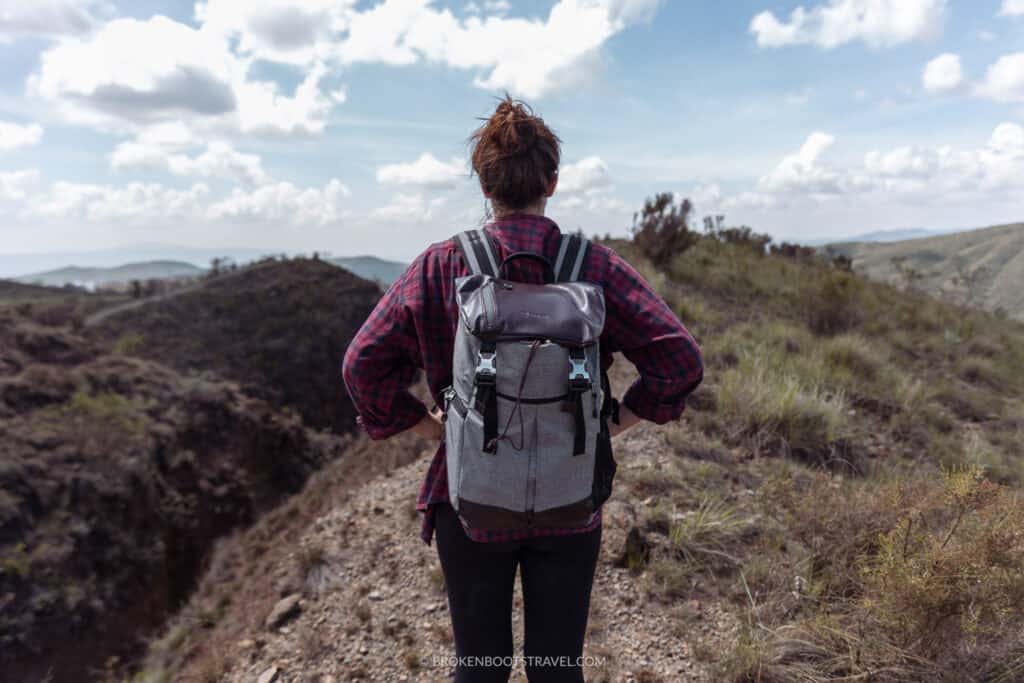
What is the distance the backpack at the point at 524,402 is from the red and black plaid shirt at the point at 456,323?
10 cm

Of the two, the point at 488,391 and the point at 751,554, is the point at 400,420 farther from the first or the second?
the point at 751,554

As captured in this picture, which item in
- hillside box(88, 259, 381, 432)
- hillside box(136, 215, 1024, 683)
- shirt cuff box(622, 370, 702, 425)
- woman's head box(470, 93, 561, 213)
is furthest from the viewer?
hillside box(88, 259, 381, 432)

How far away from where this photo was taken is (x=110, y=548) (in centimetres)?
675

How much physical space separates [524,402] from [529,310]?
199 mm

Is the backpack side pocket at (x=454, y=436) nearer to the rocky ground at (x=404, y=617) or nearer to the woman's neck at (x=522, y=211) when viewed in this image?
the woman's neck at (x=522, y=211)

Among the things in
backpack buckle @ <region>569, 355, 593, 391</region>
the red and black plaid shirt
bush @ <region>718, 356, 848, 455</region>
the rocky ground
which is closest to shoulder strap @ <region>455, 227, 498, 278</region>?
the red and black plaid shirt

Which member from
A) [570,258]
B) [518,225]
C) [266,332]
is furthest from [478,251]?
[266,332]

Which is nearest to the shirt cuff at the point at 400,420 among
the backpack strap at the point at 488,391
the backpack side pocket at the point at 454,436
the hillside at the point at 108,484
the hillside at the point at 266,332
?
the backpack side pocket at the point at 454,436

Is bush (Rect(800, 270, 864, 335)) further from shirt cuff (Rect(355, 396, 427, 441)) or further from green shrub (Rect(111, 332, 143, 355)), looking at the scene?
green shrub (Rect(111, 332, 143, 355))

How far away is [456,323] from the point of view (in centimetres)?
140

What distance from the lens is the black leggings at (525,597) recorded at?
56.7 inches

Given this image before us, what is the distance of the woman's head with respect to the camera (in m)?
1.35

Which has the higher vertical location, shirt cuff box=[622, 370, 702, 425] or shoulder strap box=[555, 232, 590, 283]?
shoulder strap box=[555, 232, 590, 283]

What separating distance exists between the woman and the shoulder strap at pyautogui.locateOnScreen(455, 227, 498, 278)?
0.09ft
